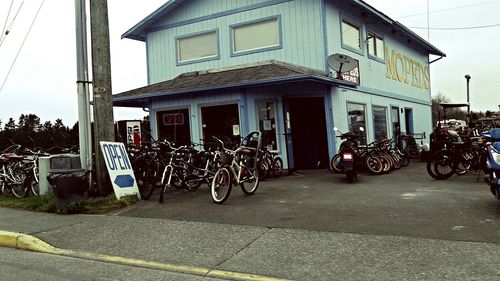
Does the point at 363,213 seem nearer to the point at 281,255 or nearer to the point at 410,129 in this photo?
the point at 281,255

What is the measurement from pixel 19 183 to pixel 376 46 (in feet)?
41.9

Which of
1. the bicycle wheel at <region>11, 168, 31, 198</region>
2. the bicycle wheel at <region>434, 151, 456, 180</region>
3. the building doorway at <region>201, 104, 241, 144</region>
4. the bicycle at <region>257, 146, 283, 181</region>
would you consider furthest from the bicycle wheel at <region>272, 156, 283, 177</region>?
the bicycle wheel at <region>11, 168, 31, 198</region>

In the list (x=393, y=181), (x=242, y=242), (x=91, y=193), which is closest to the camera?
(x=242, y=242)

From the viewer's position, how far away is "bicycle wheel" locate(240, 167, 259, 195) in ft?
27.4

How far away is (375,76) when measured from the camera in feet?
52.0

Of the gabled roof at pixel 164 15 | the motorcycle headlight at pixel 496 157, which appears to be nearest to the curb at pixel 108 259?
the motorcycle headlight at pixel 496 157

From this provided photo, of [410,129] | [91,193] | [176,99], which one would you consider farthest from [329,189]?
[410,129]

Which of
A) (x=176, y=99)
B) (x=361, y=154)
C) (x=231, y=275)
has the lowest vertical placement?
(x=231, y=275)

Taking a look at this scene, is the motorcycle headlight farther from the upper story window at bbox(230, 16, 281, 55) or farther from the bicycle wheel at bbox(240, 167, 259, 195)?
the upper story window at bbox(230, 16, 281, 55)

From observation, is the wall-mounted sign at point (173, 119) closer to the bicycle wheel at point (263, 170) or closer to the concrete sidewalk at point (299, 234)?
the bicycle wheel at point (263, 170)

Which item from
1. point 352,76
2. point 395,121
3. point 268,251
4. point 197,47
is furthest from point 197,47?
point 268,251

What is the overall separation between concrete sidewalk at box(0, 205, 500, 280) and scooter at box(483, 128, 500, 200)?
2110 millimetres

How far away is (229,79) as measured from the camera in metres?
12.5

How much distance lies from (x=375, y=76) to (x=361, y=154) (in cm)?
502
